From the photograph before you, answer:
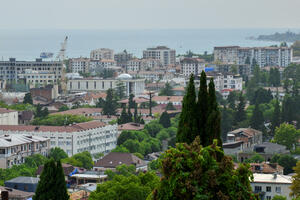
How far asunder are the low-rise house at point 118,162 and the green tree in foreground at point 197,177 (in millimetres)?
34384

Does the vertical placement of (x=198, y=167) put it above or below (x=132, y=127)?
above

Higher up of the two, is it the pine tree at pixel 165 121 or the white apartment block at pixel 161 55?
the white apartment block at pixel 161 55

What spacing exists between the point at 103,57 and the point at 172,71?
106 feet

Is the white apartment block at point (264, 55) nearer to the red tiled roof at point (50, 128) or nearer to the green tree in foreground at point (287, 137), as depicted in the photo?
the red tiled roof at point (50, 128)

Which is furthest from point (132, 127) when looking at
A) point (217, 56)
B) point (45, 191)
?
point (217, 56)

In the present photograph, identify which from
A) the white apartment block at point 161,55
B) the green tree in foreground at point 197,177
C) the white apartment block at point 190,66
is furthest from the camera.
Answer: the white apartment block at point 161,55

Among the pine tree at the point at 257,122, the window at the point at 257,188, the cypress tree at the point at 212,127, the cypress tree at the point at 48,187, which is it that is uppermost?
the cypress tree at the point at 212,127

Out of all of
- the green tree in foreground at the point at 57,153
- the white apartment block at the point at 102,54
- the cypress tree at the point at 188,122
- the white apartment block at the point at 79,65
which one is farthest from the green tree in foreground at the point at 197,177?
the white apartment block at the point at 102,54

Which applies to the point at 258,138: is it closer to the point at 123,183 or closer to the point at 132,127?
the point at 132,127

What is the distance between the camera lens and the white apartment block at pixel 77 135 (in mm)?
65750

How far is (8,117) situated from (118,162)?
23.5 m

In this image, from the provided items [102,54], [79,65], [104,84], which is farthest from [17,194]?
[102,54]

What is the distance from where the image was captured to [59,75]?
Answer: 138m

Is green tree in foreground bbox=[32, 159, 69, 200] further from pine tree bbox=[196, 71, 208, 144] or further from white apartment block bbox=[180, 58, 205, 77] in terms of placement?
white apartment block bbox=[180, 58, 205, 77]
